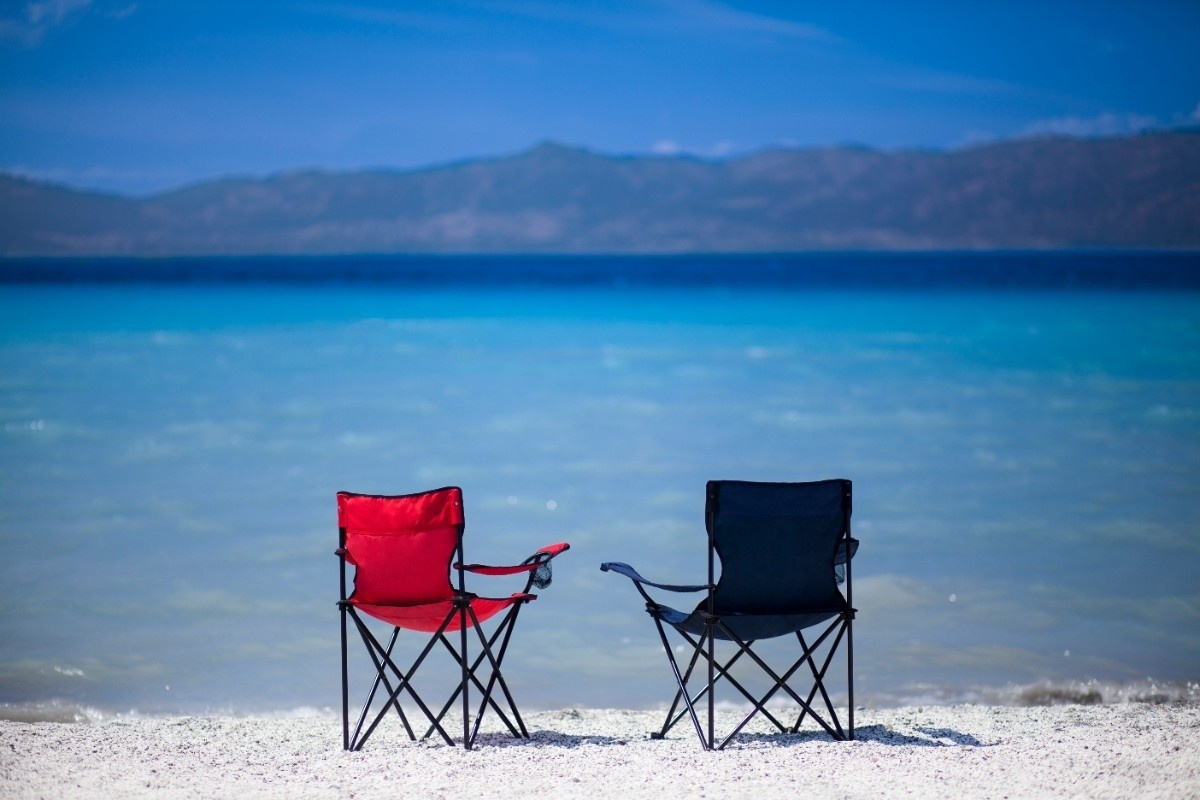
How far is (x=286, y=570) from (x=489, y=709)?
2295mm

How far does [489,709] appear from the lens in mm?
4461

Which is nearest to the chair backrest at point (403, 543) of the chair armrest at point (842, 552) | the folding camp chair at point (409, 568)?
the folding camp chair at point (409, 568)

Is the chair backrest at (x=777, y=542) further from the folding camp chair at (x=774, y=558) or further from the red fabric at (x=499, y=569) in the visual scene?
the red fabric at (x=499, y=569)

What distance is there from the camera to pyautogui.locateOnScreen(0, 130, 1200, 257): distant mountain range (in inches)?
3679

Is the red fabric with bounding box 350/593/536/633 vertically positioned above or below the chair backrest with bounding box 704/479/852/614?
below

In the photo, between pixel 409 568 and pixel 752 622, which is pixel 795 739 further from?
pixel 409 568

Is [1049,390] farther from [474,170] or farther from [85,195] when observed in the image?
[474,170]

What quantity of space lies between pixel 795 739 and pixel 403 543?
1296 millimetres

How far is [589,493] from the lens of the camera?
8523mm

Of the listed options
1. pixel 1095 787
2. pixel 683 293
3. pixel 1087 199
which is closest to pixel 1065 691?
pixel 1095 787

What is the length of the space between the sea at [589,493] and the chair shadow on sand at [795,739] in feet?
2.89

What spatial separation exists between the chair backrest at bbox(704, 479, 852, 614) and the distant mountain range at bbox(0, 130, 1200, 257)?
3439 inches

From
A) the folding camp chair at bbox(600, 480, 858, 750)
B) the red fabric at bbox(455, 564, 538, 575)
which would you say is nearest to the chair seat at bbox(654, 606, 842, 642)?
the folding camp chair at bbox(600, 480, 858, 750)

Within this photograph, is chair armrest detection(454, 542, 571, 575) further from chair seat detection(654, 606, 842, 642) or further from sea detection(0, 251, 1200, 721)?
sea detection(0, 251, 1200, 721)
